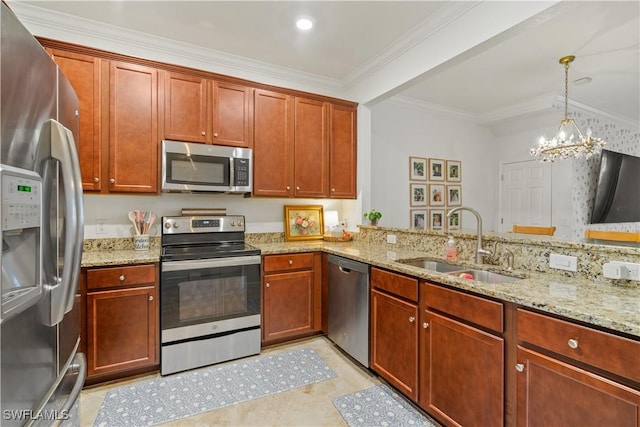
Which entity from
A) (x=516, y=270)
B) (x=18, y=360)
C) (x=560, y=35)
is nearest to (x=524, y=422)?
(x=516, y=270)

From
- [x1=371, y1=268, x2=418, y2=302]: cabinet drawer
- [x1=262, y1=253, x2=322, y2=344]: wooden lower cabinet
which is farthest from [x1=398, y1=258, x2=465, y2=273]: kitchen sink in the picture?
[x1=262, y1=253, x2=322, y2=344]: wooden lower cabinet

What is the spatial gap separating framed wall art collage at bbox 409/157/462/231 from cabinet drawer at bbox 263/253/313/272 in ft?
6.72

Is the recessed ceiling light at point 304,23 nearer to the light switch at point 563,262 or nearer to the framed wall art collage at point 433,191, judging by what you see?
the light switch at point 563,262

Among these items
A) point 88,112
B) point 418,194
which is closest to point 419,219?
point 418,194

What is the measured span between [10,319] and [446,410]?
1918 mm

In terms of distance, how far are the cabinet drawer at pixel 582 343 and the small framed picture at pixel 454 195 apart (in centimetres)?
363

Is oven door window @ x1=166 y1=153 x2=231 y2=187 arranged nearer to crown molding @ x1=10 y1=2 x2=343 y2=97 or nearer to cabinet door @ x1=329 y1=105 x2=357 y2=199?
crown molding @ x1=10 y1=2 x2=343 y2=97

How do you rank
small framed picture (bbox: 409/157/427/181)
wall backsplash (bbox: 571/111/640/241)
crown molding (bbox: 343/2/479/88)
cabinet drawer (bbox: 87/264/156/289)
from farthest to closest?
wall backsplash (bbox: 571/111/640/241)
small framed picture (bbox: 409/157/427/181)
crown molding (bbox: 343/2/479/88)
cabinet drawer (bbox: 87/264/156/289)

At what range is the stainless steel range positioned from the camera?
2328 millimetres

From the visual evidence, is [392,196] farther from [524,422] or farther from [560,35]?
[524,422]

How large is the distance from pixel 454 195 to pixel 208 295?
12.8 ft

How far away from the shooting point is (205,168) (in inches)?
108

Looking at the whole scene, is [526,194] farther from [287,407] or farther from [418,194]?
[287,407]

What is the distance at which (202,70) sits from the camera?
2.78 meters
